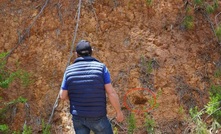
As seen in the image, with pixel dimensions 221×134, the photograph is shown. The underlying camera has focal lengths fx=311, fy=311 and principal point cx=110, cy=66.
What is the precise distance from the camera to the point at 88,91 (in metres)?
3.19

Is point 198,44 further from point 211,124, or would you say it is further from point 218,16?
point 211,124

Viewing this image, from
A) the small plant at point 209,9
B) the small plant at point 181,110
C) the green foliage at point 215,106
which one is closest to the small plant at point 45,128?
the small plant at point 181,110

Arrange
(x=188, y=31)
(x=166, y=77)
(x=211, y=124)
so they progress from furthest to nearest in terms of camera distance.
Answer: (x=188, y=31) → (x=166, y=77) → (x=211, y=124)

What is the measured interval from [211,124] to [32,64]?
2928 mm

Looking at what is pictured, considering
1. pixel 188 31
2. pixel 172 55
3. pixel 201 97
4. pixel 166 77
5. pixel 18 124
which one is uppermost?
pixel 188 31

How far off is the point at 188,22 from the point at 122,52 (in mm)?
1184

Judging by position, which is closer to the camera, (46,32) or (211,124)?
(211,124)

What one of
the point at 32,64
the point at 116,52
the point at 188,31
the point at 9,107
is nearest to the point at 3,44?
the point at 32,64

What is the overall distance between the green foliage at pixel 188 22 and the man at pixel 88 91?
2.34 meters

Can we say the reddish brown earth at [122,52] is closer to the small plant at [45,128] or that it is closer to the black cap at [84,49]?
the small plant at [45,128]

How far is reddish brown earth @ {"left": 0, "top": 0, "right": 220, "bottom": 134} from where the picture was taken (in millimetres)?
4676

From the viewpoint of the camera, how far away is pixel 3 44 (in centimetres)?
530

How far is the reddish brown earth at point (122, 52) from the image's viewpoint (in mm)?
4676

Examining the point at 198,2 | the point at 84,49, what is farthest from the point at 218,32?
the point at 84,49
